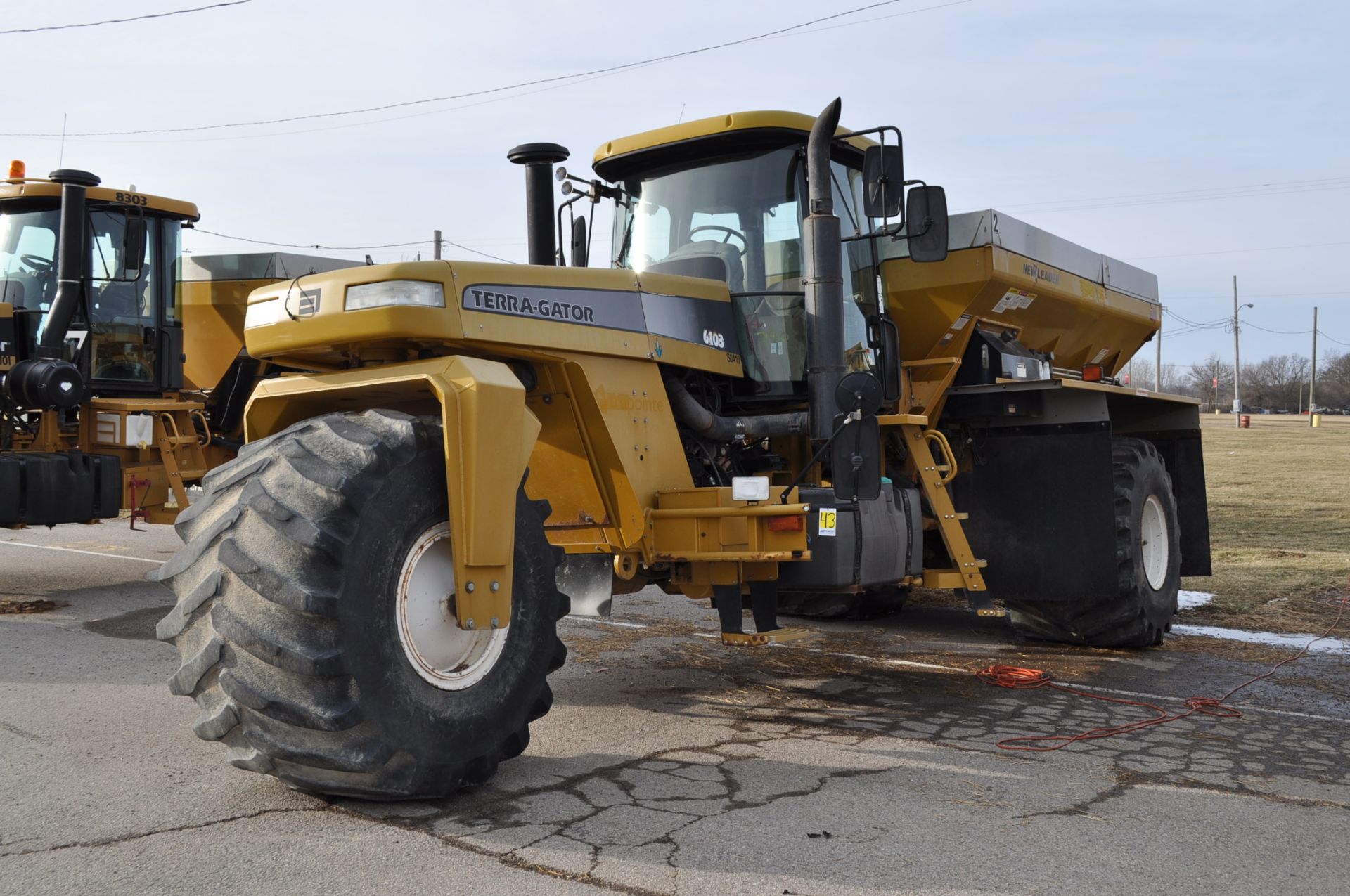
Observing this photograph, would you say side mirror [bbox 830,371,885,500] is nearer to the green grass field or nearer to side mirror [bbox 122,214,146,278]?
the green grass field

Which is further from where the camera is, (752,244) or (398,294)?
(752,244)

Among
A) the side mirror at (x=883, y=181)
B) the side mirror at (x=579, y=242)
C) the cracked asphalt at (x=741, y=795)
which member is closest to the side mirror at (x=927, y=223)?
the side mirror at (x=883, y=181)

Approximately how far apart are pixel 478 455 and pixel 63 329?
7.56 meters

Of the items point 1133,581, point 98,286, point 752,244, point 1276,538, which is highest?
point 98,286

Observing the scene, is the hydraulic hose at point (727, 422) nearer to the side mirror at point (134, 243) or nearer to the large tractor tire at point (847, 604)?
the large tractor tire at point (847, 604)

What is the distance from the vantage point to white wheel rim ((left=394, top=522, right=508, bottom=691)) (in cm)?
432

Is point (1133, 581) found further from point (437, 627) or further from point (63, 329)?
point (63, 329)

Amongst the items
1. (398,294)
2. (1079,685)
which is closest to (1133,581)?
(1079,685)

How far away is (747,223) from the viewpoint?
6.53 metres

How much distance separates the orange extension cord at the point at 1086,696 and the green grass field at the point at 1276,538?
1.50 m

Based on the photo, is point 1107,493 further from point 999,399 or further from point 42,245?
point 42,245

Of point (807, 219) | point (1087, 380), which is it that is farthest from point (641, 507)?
point (1087, 380)

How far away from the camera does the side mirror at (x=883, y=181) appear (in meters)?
5.91

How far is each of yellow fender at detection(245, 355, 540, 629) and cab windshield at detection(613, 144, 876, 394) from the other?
2010 mm
